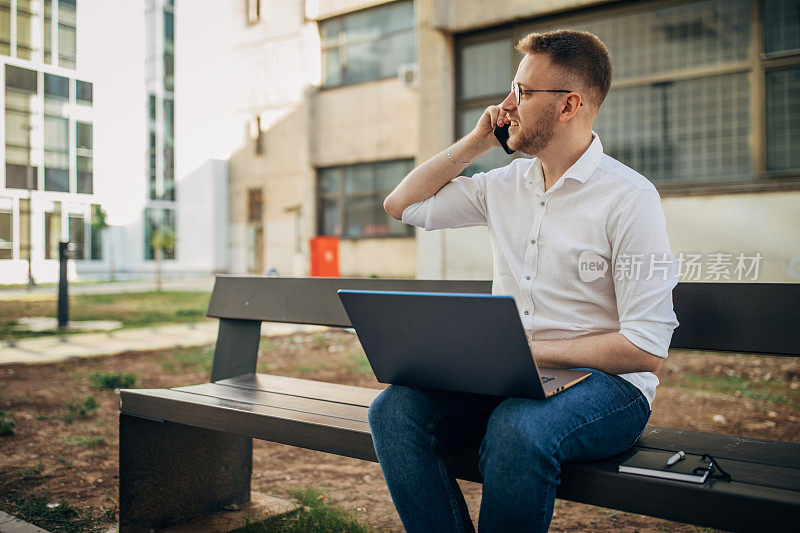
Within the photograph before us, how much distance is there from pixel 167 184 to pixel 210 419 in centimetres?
3022

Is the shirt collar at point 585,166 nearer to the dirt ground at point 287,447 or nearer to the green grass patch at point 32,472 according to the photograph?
the dirt ground at point 287,447

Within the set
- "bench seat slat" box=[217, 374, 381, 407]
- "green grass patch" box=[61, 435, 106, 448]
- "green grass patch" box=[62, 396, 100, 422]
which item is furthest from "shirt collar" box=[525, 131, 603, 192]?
"green grass patch" box=[62, 396, 100, 422]

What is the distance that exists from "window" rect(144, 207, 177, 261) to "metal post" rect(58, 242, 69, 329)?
20.2 meters

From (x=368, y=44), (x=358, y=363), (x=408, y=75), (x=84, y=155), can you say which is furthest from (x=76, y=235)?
(x=368, y=44)

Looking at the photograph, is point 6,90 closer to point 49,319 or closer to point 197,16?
point 49,319

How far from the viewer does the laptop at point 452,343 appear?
1.69 m

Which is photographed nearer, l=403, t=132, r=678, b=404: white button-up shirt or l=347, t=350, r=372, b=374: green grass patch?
l=403, t=132, r=678, b=404: white button-up shirt

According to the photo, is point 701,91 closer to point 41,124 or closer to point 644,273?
point 41,124

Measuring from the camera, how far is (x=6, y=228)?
7.25m

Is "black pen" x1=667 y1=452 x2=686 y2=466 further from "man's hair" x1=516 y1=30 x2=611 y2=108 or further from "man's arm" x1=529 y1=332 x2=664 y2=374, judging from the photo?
"man's hair" x1=516 y1=30 x2=611 y2=108

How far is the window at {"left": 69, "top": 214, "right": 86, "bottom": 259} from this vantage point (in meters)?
8.62

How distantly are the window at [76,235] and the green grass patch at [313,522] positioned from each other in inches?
251

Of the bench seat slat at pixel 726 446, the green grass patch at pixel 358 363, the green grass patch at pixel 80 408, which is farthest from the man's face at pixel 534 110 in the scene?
the green grass patch at pixel 358 363

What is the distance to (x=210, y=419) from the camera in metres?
2.71
